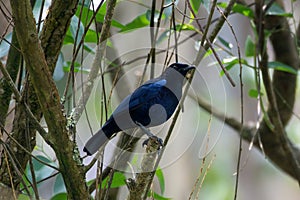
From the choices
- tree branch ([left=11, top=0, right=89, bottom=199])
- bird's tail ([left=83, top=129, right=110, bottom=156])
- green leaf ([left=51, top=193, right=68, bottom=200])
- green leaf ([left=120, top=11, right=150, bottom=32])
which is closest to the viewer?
tree branch ([left=11, top=0, right=89, bottom=199])

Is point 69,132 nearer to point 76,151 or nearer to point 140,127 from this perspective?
point 76,151

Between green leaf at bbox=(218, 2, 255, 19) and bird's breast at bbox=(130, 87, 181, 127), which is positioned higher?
green leaf at bbox=(218, 2, 255, 19)

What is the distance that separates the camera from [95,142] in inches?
68.9

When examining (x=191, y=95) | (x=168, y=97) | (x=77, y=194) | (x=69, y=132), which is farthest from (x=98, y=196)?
(x=191, y=95)

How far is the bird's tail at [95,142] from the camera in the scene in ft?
5.67

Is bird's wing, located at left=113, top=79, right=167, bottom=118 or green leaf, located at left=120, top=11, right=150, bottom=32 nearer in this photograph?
bird's wing, located at left=113, top=79, right=167, bottom=118

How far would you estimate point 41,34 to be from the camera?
75.0 inches

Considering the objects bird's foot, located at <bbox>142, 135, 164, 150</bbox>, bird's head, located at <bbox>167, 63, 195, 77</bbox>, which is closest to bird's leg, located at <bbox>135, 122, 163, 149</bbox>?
bird's foot, located at <bbox>142, 135, 164, 150</bbox>

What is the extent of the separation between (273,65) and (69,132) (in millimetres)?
1524

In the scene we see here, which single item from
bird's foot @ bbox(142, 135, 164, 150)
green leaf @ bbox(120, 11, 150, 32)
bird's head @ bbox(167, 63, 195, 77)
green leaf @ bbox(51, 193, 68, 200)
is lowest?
green leaf @ bbox(51, 193, 68, 200)

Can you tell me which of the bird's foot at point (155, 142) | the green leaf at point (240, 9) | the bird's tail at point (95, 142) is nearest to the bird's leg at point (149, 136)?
the bird's foot at point (155, 142)

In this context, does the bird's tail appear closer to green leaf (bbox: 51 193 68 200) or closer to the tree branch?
the tree branch

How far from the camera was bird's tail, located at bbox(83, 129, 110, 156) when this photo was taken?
5.67 ft

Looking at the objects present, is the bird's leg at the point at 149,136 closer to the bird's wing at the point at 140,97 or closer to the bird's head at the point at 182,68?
the bird's wing at the point at 140,97
